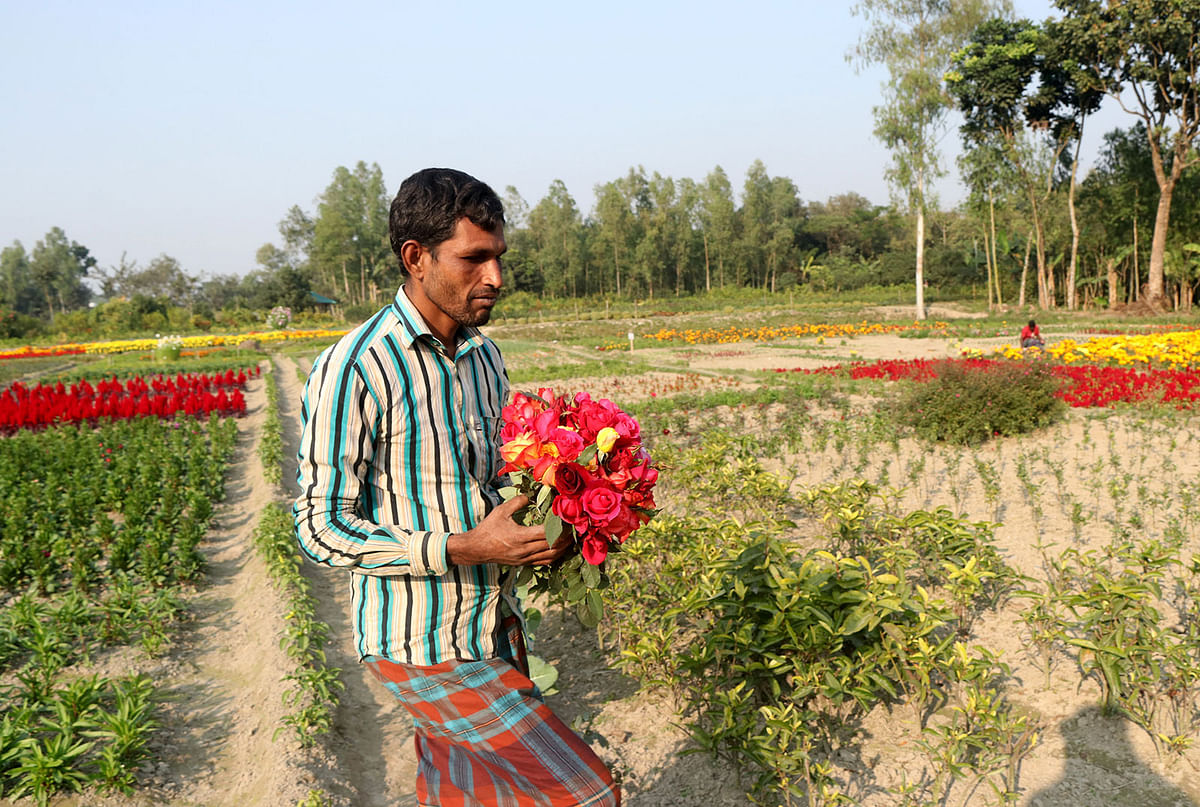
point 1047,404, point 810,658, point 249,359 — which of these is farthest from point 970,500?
point 249,359

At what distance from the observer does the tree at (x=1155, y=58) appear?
2419 centimetres

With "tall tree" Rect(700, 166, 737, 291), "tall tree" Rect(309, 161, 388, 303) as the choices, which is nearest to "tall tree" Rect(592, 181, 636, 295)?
"tall tree" Rect(700, 166, 737, 291)

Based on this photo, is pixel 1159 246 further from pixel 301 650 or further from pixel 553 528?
pixel 553 528

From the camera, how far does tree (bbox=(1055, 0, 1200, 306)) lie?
24188 millimetres

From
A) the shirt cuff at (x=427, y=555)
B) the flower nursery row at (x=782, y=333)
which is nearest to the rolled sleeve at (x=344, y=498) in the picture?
the shirt cuff at (x=427, y=555)

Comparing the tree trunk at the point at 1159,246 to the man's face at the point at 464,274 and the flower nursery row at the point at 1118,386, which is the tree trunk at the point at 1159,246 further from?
the man's face at the point at 464,274

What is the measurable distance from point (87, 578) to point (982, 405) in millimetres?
8245

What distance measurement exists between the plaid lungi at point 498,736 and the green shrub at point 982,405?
23.7 ft

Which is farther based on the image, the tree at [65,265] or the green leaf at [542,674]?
the tree at [65,265]

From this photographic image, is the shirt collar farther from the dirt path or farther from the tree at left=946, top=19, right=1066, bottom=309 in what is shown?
the tree at left=946, top=19, right=1066, bottom=309

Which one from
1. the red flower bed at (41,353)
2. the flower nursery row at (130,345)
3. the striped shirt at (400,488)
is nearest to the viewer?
the striped shirt at (400,488)

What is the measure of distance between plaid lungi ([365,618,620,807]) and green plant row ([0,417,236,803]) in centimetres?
203

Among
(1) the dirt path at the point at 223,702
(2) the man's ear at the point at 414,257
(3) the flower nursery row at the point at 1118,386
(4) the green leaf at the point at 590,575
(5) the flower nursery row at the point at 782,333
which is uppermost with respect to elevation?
(2) the man's ear at the point at 414,257

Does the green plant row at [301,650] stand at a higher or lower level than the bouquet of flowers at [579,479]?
lower
